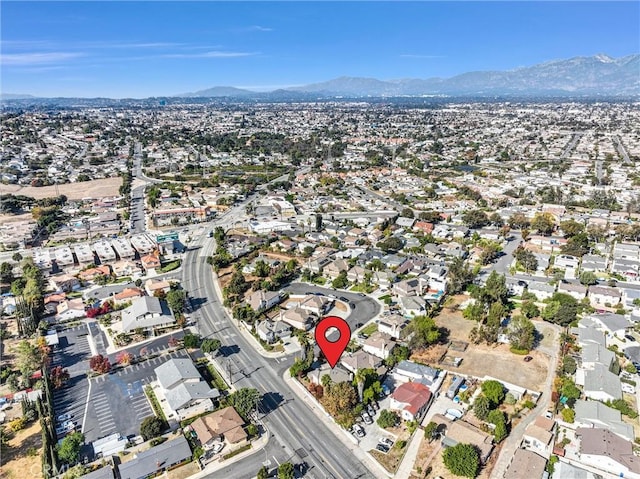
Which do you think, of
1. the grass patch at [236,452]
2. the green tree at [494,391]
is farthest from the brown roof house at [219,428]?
the green tree at [494,391]

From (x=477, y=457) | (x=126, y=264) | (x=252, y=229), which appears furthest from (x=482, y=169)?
(x=477, y=457)

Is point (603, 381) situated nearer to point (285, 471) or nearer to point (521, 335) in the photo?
point (521, 335)

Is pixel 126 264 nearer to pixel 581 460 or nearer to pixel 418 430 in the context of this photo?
pixel 418 430

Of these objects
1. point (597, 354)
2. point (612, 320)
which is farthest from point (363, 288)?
point (612, 320)

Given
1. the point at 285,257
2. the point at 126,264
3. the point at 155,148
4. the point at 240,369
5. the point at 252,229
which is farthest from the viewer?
the point at 155,148

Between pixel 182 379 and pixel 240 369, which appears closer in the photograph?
pixel 182 379

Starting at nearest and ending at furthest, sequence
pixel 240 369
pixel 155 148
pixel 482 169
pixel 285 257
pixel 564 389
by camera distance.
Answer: pixel 564 389 < pixel 240 369 < pixel 285 257 < pixel 482 169 < pixel 155 148

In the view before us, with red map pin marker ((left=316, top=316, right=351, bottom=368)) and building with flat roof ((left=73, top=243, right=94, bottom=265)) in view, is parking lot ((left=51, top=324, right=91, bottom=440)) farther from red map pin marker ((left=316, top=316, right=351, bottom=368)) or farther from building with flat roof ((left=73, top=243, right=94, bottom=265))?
building with flat roof ((left=73, top=243, right=94, bottom=265))
